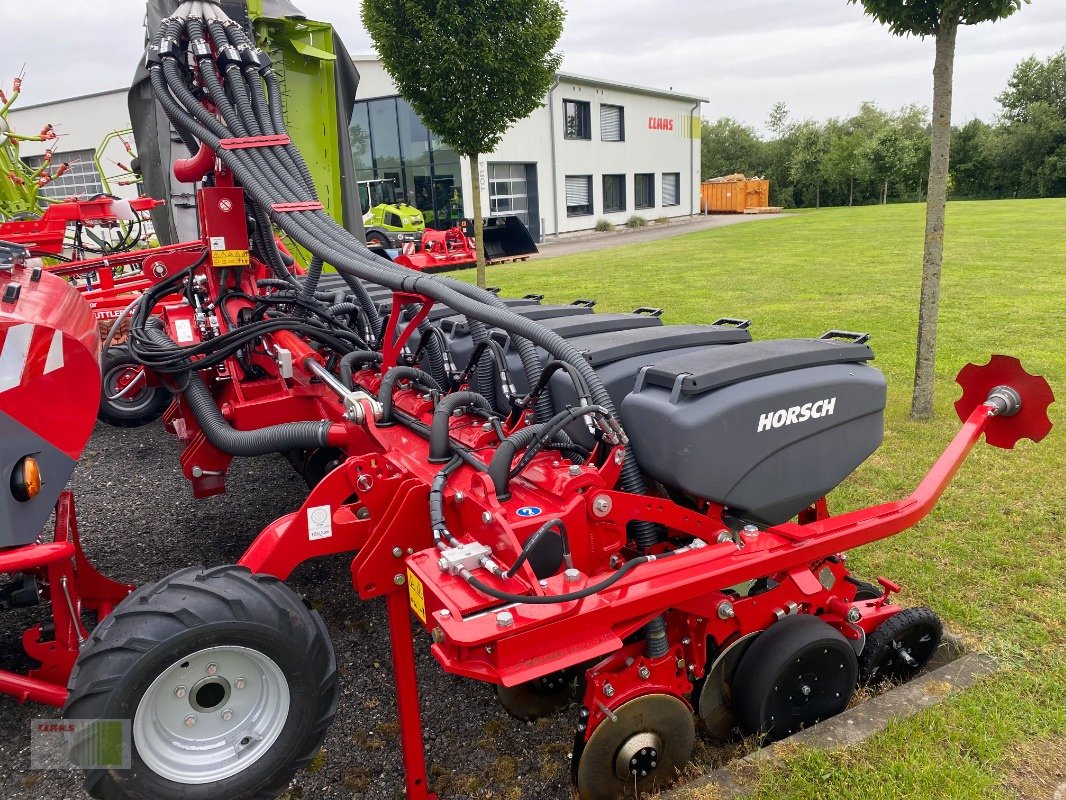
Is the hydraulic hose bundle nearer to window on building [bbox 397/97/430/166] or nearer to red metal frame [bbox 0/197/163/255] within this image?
red metal frame [bbox 0/197/163/255]

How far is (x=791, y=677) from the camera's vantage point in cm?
235

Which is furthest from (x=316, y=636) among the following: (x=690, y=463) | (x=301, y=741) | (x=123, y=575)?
(x=123, y=575)

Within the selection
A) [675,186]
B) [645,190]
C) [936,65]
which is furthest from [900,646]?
[675,186]

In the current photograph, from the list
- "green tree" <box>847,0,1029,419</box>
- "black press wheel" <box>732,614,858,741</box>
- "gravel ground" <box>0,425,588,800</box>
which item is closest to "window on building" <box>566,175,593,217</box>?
"green tree" <box>847,0,1029,419</box>

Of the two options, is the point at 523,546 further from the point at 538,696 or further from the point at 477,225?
→ the point at 477,225

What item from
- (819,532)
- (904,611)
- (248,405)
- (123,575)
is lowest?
(123,575)

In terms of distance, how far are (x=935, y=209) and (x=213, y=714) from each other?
16.1 ft

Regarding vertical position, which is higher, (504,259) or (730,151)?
(730,151)

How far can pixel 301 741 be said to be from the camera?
2006 mm

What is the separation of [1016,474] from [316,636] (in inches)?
155

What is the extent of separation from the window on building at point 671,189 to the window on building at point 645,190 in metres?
1.19

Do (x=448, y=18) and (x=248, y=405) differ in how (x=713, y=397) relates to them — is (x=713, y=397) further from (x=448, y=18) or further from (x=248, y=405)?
(x=448, y=18)

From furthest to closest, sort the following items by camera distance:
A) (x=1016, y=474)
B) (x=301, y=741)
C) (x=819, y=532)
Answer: (x=1016, y=474), (x=819, y=532), (x=301, y=741)

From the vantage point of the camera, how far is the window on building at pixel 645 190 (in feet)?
108
